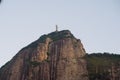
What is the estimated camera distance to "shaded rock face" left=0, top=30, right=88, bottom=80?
201ft

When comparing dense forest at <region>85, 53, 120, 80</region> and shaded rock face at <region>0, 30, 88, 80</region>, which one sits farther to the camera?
Answer: shaded rock face at <region>0, 30, 88, 80</region>

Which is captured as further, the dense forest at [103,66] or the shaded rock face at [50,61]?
the shaded rock face at [50,61]

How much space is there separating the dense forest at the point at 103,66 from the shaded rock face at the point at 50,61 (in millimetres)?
1945

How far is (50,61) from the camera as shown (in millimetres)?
65000

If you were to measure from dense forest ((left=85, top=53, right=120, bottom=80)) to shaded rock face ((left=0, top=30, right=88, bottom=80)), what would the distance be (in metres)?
1.95

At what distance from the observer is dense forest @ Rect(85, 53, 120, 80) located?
59281 millimetres

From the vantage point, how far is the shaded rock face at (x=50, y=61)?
6138 cm

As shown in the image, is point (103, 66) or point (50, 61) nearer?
point (103, 66)

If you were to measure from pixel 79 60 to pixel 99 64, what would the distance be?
5.35 meters

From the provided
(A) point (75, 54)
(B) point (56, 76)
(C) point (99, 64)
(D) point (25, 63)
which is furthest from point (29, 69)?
(C) point (99, 64)

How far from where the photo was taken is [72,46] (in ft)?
225

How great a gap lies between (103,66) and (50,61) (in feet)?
45.5

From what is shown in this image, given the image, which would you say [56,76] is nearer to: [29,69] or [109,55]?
[29,69]

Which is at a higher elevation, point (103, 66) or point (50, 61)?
point (50, 61)
